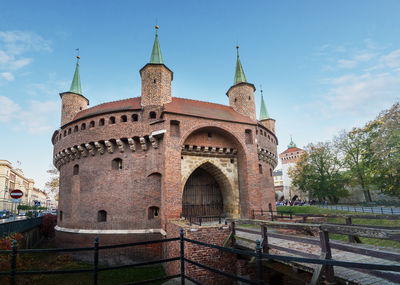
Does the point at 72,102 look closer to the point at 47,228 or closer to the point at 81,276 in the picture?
the point at 47,228

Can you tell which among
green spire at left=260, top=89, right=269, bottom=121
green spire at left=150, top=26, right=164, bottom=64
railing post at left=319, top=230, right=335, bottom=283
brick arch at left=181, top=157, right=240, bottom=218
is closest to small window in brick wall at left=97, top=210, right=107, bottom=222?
brick arch at left=181, top=157, right=240, bottom=218

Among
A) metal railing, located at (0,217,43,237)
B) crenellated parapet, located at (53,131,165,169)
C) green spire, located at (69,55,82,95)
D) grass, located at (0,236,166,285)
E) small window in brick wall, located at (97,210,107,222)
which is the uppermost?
green spire, located at (69,55,82,95)

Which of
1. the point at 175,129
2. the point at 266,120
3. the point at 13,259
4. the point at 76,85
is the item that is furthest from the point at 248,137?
the point at 76,85

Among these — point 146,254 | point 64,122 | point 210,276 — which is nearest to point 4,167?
point 64,122

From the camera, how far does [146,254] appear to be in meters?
14.3

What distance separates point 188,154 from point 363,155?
2576 cm

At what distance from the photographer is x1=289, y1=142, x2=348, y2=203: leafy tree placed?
118ft

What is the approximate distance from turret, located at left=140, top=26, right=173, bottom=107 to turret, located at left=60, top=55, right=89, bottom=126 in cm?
789

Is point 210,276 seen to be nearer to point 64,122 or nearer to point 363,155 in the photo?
point 64,122

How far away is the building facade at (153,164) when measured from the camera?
15.1 metres

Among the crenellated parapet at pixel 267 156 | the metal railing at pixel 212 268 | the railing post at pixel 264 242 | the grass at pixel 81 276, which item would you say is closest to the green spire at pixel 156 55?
the crenellated parapet at pixel 267 156

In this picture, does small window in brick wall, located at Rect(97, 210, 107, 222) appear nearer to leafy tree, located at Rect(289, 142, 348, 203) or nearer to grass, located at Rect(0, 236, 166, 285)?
grass, located at Rect(0, 236, 166, 285)

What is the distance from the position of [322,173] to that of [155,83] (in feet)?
103

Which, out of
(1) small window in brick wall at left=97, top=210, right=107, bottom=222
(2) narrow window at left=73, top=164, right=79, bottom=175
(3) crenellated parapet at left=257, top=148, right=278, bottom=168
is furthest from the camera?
(3) crenellated parapet at left=257, top=148, right=278, bottom=168
